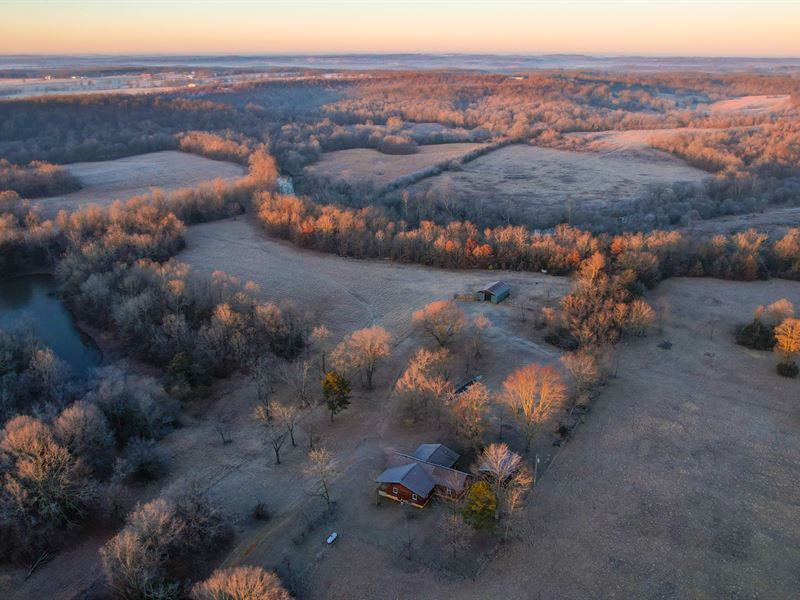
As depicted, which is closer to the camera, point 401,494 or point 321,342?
point 401,494

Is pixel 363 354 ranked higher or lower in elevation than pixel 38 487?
higher

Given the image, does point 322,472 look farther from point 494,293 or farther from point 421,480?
point 494,293

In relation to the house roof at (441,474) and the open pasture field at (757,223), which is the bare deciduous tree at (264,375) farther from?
the open pasture field at (757,223)

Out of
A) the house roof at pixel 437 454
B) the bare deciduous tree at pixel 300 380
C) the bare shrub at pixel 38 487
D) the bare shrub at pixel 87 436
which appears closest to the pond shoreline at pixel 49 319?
the bare shrub at pixel 87 436

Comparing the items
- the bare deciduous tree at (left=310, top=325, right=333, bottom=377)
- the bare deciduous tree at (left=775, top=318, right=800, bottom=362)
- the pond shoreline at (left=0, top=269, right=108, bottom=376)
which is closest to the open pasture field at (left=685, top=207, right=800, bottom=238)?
the bare deciduous tree at (left=775, top=318, right=800, bottom=362)

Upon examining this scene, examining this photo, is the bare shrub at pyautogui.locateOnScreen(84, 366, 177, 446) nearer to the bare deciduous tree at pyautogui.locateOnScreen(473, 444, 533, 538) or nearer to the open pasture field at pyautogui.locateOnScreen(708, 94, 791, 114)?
the bare deciduous tree at pyautogui.locateOnScreen(473, 444, 533, 538)

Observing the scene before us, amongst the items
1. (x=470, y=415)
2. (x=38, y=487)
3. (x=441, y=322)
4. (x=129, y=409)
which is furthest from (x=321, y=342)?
(x=38, y=487)
